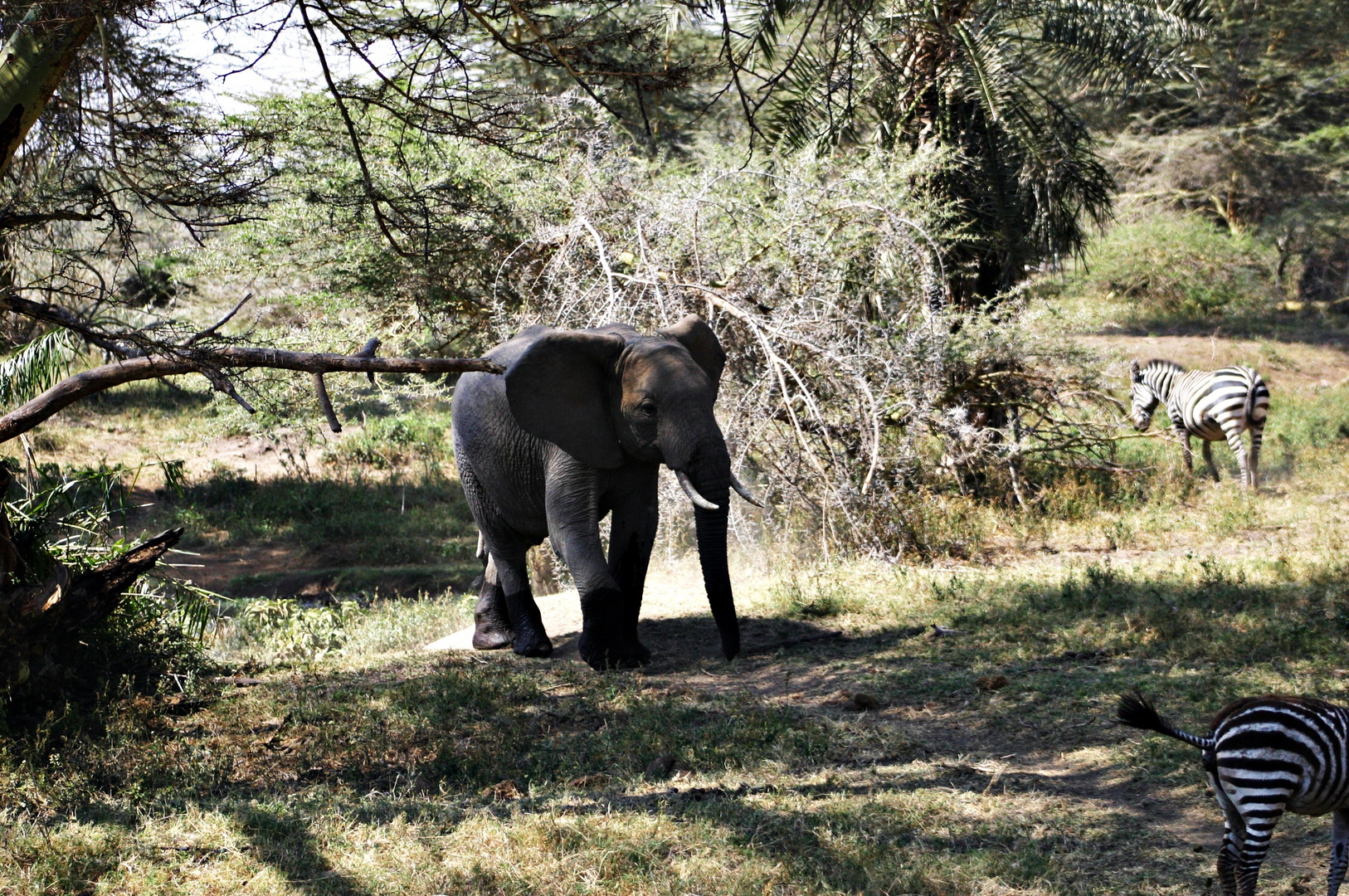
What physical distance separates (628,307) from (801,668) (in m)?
4.19

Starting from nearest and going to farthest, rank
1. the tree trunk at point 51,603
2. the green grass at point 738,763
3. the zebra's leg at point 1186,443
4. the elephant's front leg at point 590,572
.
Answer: the green grass at point 738,763 < the tree trunk at point 51,603 < the elephant's front leg at point 590,572 < the zebra's leg at point 1186,443

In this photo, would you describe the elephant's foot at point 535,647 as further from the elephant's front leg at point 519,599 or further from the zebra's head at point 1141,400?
the zebra's head at point 1141,400

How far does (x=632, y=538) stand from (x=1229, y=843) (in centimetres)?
465

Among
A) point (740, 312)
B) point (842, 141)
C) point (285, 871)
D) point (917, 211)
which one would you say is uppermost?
point (842, 141)

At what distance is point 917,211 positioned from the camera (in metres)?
12.5

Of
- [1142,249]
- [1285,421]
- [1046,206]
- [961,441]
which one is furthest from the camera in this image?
[1142,249]

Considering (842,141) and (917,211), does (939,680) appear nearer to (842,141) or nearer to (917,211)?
(917,211)

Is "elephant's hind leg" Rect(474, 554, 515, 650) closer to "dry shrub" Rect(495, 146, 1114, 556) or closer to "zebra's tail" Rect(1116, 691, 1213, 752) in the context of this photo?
"dry shrub" Rect(495, 146, 1114, 556)

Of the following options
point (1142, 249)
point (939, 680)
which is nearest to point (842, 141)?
point (939, 680)

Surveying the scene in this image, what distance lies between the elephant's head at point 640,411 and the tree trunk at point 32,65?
2.98 m

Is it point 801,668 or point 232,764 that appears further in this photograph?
point 801,668

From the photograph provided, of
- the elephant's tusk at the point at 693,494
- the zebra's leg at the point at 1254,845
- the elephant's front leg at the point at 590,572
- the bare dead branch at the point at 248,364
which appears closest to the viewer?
the zebra's leg at the point at 1254,845

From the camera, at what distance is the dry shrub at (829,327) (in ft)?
34.1

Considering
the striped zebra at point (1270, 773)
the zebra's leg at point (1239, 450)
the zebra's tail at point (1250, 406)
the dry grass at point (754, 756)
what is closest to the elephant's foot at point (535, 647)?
the dry grass at point (754, 756)
